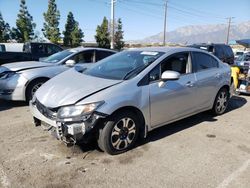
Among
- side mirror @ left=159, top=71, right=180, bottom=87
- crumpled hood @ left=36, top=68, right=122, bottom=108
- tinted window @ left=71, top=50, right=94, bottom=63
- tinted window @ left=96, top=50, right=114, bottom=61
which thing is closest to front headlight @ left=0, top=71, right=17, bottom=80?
tinted window @ left=71, top=50, right=94, bottom=63

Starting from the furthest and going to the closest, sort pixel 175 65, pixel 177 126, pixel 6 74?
pixel 6 74, pixel 177 126, pixel 175 65

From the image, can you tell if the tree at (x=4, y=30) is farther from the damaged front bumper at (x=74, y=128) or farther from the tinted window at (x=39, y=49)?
the damaged front bumper at (x=74, y=128)

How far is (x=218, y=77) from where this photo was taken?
5887 mm

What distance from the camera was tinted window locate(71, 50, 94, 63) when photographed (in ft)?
25.2

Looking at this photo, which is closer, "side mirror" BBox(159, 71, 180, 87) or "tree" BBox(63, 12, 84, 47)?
"side mirror" BBox(159, 71, 180, 87)

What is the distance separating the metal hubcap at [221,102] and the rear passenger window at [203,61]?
0.71 m

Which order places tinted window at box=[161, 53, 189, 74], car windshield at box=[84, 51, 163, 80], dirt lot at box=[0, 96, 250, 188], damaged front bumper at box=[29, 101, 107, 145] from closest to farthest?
1. dirt lot at box=[0, 96, 250, 188]
2. damaged front bumper at box=[29, 101, 107, 145]
3. car windshield at box=[84, 51, 163, 80]
4. tinted window at box=[161, 53, 189, 74]

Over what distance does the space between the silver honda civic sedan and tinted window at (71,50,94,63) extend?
254 centimetres

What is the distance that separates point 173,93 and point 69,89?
1.74 meters

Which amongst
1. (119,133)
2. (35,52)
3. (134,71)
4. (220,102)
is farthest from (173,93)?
(35,52)

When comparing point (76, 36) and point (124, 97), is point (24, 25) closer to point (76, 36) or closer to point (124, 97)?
point (76, 36)

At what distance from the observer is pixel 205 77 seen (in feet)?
17.9

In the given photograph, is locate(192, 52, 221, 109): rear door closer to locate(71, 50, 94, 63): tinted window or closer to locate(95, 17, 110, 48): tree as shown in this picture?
locate(71, 50, 94, 63): tinted window

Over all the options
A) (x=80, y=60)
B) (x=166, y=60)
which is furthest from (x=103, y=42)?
(x=166, y=60)
